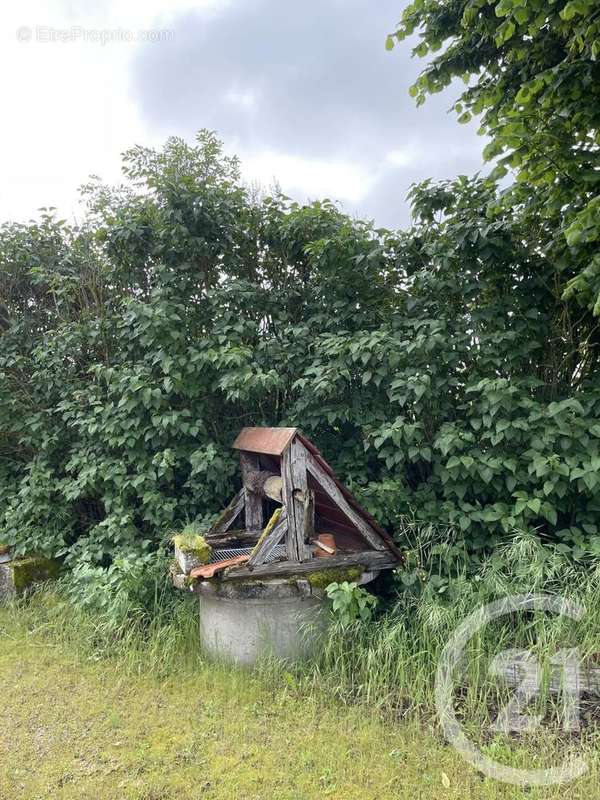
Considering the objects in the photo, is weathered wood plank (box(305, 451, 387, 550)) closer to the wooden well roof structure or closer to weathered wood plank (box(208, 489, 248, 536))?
the wooden well roof structure

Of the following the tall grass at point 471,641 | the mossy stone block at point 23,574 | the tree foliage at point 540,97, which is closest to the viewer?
the tall grass at point 471,641

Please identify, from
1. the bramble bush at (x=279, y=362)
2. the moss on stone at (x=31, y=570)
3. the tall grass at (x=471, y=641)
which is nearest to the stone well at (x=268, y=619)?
the tall grass at (x=471, y=641)

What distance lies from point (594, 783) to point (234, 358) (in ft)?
10.8

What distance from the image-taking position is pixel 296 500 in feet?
11.2

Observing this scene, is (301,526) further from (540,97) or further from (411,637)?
(540,97)

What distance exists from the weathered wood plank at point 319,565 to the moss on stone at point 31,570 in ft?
8.25

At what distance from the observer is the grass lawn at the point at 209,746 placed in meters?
2.27

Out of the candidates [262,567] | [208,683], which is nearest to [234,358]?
[262,567]

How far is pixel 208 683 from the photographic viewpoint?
317 cm

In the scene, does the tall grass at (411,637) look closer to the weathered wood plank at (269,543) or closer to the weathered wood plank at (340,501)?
the weathered wood plank at (340,501)

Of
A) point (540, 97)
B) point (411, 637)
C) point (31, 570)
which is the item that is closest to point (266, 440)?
point (411, 637)

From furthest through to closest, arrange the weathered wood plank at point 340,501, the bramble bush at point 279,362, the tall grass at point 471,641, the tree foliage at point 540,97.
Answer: the bramble bush at point 279,362, the weathered wood plank at point 340,501, the tree foliage at point 540,97, the tall grass at point 471,641

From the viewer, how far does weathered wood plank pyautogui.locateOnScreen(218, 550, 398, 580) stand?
3.26m

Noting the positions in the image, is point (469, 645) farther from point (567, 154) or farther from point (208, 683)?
point (567, 154)
